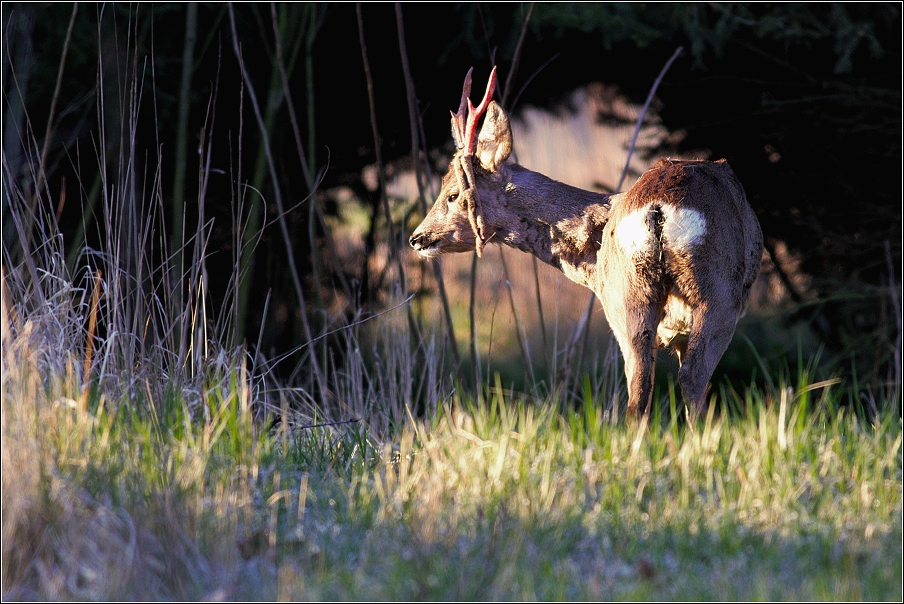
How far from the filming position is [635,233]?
13.3 feet

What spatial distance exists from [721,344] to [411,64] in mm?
6225

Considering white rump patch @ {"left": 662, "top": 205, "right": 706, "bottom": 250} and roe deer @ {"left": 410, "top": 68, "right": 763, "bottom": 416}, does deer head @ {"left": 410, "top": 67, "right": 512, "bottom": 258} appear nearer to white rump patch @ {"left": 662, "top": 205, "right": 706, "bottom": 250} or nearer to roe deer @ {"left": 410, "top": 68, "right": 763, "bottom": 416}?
roe deer @ {"left": 410, "top": 68, "right": 763, "bottom": 416}

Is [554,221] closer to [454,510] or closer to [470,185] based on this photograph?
[470,185]

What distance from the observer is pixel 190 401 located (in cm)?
438

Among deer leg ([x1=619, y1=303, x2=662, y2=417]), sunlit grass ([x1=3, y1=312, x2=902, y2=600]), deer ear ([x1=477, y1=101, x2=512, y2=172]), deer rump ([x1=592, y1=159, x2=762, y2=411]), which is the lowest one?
sunlit grass ([x1=3, y1=312, x2=902, y2=600])

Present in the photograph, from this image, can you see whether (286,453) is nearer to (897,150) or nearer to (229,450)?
(229,450)

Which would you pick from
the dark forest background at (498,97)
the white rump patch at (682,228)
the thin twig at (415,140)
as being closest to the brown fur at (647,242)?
the white rump patch at (682,228)

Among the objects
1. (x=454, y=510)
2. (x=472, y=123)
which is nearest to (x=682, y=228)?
(x=472, y=123)

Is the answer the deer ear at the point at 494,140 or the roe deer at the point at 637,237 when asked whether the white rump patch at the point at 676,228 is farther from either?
the deer ear at the point at 494,140

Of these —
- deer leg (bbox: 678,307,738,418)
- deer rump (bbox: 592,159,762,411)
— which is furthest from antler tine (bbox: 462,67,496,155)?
deer leg (bbox: 678,307,738,418)

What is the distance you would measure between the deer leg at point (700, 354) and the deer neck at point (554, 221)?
67 centimetres

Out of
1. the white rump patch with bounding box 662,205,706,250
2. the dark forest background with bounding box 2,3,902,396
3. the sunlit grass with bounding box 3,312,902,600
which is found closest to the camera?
the sunlit grass with bounding box 3,312,902,600

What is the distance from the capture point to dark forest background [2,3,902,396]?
844 cm

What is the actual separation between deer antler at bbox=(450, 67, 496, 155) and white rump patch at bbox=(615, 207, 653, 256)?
83cm
